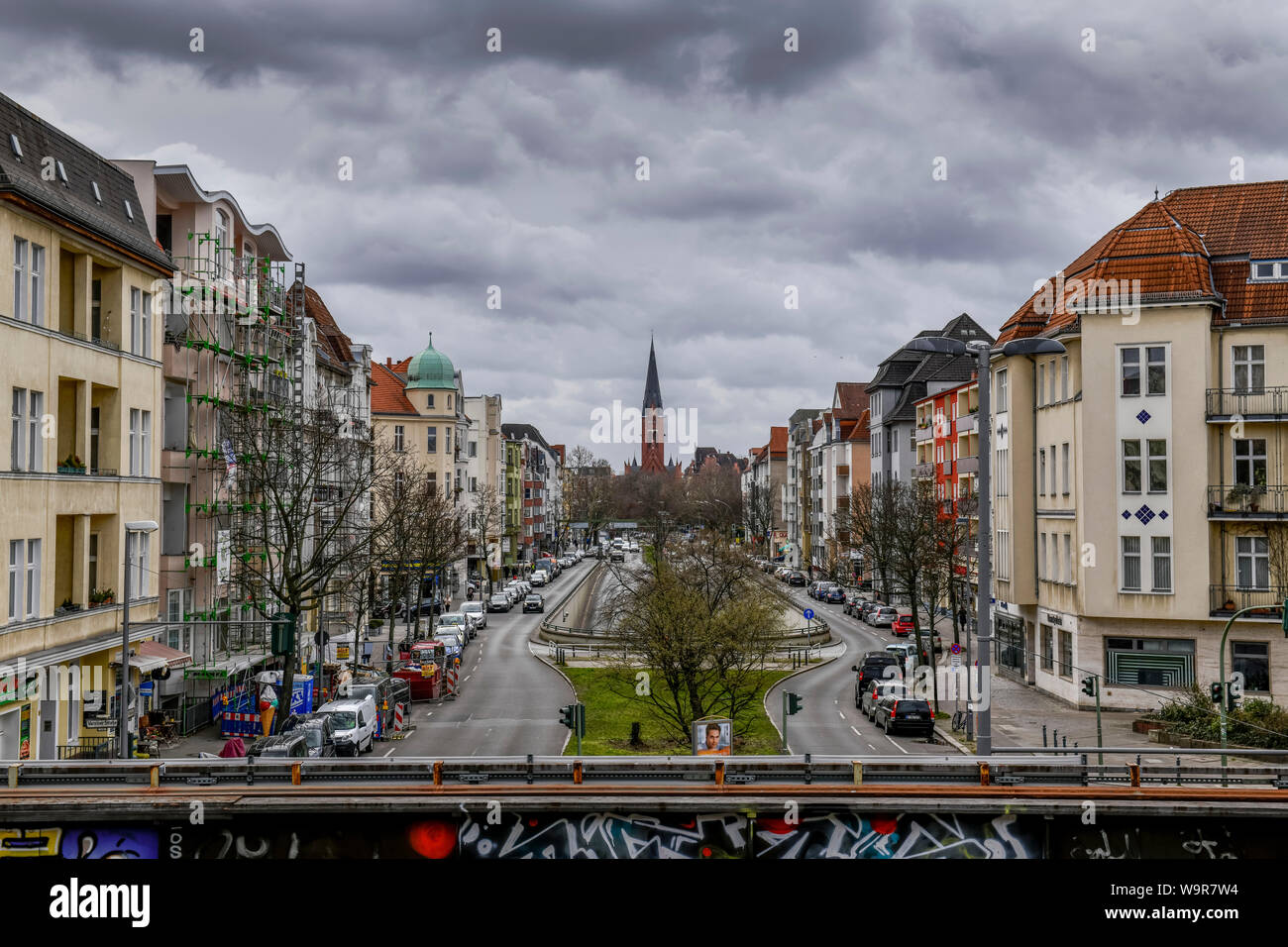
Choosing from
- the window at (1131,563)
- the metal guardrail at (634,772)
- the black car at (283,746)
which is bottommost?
the black car at (283,746)

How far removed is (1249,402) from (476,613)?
139ft

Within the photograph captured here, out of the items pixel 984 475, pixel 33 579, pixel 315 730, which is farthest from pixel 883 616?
pixel 33 579

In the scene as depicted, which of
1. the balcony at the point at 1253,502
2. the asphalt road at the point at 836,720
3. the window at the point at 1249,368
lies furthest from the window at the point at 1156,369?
the asphalt road at the point at 836,720

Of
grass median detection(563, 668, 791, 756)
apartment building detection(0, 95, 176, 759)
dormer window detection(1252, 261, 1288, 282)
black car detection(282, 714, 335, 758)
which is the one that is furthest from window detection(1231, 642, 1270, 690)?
apartment building detection(0, 95, 176, 759)

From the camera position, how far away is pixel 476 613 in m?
66.8

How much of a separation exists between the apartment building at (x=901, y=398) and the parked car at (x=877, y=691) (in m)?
37.8

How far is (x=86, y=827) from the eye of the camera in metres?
14.2

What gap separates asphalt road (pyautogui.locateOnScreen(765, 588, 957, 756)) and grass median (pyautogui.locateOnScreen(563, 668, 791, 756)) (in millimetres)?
639

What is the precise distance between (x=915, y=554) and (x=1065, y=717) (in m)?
13.7

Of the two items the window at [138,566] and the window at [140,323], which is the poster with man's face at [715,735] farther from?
the window at [140,323]

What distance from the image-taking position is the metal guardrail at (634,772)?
14.7 m

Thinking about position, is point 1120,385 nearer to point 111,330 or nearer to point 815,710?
point 815,710

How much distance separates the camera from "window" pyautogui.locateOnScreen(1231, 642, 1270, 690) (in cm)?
3709

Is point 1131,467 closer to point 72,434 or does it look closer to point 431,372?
point 72,434
